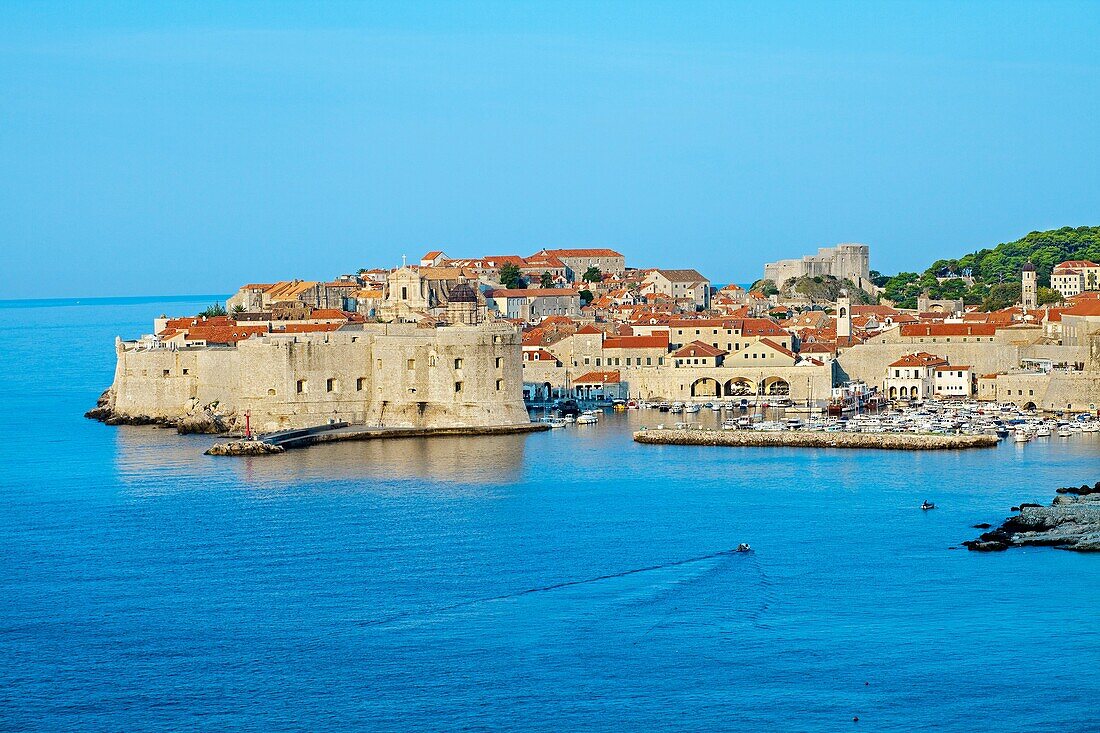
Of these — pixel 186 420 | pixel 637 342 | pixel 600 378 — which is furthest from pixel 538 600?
pixel 637 342

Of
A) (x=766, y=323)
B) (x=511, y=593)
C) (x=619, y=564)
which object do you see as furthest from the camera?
(x=766, y=323)

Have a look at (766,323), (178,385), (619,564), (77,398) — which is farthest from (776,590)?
(77,398)

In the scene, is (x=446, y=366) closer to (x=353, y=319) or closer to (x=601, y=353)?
(x=601, y=353)

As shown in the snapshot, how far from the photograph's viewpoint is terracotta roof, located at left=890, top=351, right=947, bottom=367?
114ft

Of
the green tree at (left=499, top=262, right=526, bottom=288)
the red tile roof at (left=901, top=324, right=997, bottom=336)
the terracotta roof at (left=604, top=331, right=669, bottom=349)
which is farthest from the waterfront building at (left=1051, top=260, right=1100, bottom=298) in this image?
the terracotta roof at (left=604, top=331, right=669, bottom=349)

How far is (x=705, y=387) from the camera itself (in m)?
35.5

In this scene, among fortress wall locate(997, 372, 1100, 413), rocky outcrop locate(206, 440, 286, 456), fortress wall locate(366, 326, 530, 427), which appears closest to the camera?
rocky outcrop locate(206, 440, 286, 456)

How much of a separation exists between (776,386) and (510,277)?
2259 centimetres

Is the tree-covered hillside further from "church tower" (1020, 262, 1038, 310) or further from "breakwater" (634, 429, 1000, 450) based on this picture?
"breakwater" (634, 429, 1000, 450)

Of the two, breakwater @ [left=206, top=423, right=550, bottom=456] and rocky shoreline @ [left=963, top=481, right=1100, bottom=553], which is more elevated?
breakwater @ [left=206, top=423, right=550, bottom=456]

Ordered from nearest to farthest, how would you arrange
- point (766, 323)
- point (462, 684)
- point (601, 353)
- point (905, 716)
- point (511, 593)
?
point (905, 716) < point (462, 684) < point (511, 593) < point (601, 353) < point (766, 323)

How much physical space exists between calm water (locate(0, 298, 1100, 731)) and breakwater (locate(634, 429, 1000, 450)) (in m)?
1.62

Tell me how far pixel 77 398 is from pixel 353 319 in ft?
21.1

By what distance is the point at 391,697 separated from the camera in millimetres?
13188
